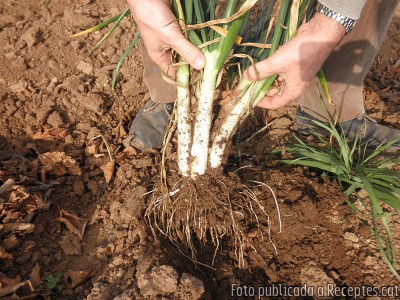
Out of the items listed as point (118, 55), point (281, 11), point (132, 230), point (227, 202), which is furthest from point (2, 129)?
point (281, 11)

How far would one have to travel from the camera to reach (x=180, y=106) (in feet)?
4.95

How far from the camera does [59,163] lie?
1912mm

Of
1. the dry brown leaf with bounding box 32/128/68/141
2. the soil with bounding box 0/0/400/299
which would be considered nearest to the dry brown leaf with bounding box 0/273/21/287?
the soil with bounding box 0/0/400/299

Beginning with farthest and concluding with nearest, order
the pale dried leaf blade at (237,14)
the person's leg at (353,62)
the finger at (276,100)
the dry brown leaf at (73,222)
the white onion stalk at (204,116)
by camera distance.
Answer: the person's leg at (353,62), the dry brown leaf at (73,222), the finger at (276,100), the white onion stalk at (204,116), the pale dried leaf blade at (237,14)

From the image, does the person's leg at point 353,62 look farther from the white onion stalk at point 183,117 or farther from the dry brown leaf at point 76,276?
the dry brown leaf at point 76,276

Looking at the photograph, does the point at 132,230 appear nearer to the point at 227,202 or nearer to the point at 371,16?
the point at 227,202

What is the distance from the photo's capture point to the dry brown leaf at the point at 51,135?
2070 mm

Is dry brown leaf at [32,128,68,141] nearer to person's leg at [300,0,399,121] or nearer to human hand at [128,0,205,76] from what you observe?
human hand at [128,0,205,76]

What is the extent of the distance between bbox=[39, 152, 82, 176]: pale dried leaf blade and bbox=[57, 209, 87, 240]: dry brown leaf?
0.84 feet

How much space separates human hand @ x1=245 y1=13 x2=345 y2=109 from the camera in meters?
1.31

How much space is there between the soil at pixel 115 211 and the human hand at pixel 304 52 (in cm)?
48

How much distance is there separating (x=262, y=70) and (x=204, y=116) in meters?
0.28

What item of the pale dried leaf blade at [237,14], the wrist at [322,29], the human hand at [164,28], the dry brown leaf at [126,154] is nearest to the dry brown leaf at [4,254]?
the dry brown leaf at [126,154]

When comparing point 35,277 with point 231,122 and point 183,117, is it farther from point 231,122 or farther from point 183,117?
point 231,122
